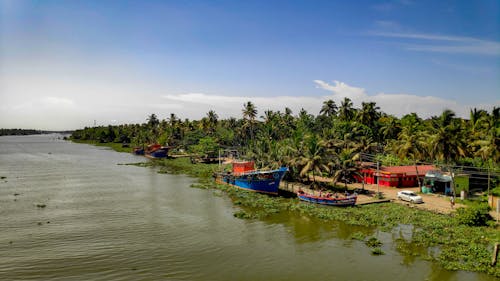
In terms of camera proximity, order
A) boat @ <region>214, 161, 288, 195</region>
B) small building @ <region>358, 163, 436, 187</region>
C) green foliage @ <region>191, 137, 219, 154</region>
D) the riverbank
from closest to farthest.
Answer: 1. the riverbank
2. boat @ <region>214, 161, 288, 195</region>
3. small building @ <region>358, 163, 436, 187</region>
4. green foliage @ <region>191, 137, 219, 154</region>

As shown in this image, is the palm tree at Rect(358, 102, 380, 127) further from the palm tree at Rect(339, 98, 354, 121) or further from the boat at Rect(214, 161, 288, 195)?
the boat at Rect(214, 161, 288, 195)

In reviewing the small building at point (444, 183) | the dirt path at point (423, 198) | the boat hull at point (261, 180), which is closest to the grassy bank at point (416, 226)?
the boat hull at point (261, 180)

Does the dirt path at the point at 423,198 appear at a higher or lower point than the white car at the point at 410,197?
lower

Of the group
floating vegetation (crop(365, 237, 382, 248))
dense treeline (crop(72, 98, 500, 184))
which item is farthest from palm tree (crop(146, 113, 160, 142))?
floating vegetation (crop(365, 237, 382, 248))

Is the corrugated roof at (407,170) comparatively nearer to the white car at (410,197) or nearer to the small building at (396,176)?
the small building at (396,176)

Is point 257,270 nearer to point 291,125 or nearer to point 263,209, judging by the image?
point 263,209

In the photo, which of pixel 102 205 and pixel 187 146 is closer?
pixel 102 205

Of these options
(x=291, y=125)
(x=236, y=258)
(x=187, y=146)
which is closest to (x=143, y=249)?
(x=236, y=258)
